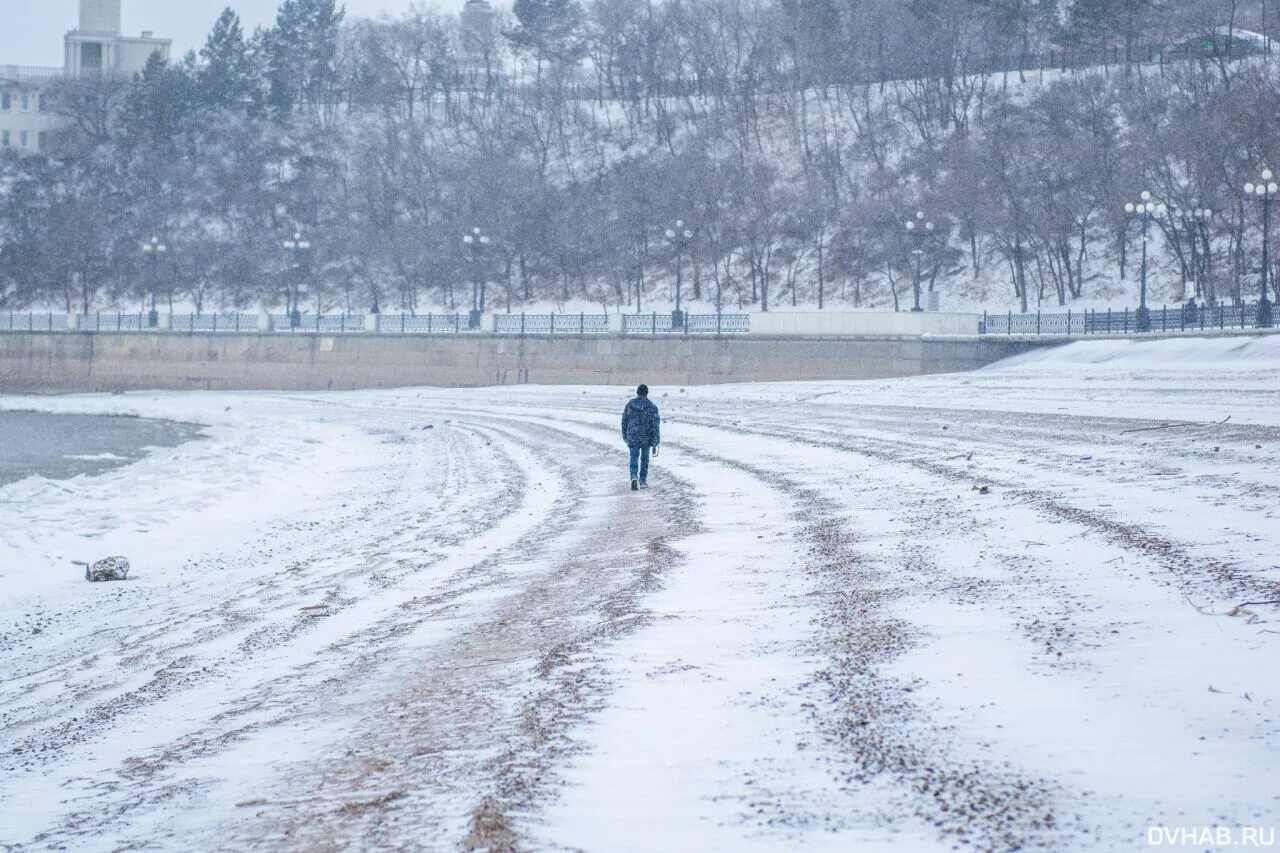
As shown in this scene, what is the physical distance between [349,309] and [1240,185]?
52841mm

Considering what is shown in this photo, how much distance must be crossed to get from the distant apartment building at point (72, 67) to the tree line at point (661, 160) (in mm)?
6805

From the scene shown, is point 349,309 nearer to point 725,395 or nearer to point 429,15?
→ point 429,15

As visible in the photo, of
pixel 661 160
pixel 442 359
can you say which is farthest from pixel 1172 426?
pixel 661 160

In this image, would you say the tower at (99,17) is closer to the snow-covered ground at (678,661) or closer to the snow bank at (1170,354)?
the snow bank at (1170,354)

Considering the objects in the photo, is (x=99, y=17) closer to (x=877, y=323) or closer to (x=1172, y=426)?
(x=877, y=323)

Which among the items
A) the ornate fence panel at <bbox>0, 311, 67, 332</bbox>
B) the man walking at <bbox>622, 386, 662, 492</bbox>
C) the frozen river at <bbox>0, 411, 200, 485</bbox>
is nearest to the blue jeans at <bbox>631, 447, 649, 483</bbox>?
the man walking at <bbox>622, 386, 662, 492</bbox>

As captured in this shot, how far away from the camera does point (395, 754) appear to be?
593cm

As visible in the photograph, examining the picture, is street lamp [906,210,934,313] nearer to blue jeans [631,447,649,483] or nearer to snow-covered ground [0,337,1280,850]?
blue jeans [631,447,649,483]

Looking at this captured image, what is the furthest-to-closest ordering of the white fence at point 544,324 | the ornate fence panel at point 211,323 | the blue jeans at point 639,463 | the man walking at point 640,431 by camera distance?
the ornate fence panel at point 211,323
the white fence at point 544,324
the blue jeans at point 639,463
the man walking at point 640,431

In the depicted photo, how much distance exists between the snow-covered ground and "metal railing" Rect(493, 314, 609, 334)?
3877 cm

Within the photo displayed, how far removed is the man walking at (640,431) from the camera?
17391mm

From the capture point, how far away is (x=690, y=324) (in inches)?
2115

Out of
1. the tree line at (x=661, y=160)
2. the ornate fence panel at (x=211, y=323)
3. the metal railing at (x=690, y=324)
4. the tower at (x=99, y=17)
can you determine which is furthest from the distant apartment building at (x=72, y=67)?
the metal railing at (x=690, y=324)

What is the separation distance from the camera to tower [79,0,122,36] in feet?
404
